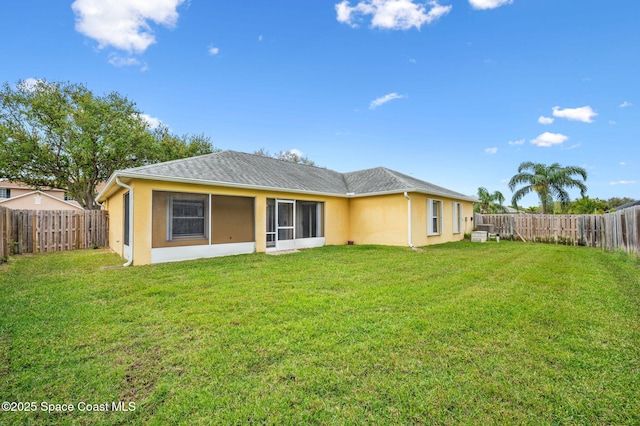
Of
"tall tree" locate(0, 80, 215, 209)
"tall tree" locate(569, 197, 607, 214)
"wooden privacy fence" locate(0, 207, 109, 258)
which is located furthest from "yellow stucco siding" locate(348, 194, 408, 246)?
"tall tree" locate(0, 80, 215, 209)

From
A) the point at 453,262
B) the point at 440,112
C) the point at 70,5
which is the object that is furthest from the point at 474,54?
the point at 70,5

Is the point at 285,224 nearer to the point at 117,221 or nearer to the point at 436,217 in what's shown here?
the point at 117,221

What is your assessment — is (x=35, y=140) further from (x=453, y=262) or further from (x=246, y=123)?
(x=453, y=262)

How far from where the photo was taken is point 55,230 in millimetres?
11320

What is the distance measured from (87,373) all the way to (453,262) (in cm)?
811

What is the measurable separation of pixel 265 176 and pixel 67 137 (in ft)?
53.5

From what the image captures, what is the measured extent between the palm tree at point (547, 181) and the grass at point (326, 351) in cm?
1529

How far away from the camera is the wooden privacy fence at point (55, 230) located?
10438 mm

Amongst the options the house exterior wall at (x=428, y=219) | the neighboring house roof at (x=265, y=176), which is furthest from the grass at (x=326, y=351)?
the house exterior wall at (x=428, y=219)

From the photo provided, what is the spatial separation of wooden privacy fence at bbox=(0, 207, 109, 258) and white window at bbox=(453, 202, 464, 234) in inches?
691

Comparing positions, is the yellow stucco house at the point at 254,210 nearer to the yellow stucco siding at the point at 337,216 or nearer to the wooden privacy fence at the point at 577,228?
the yellow stucco siding at the point at 337,216

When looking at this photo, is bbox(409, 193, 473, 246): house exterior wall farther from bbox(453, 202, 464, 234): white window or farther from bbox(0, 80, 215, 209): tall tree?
bbox(0, 80, 215, 209): tall tree

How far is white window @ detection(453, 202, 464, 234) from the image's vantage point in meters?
15.1

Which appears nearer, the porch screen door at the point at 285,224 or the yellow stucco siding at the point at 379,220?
the porch screen door at the point at 285,224
